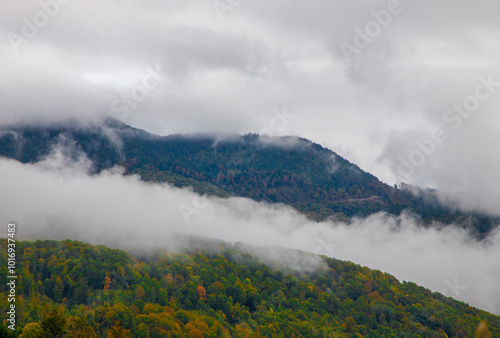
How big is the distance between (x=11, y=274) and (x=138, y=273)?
183 ft

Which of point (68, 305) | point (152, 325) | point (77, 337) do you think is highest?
point (77, 337)

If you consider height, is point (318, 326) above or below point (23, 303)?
above

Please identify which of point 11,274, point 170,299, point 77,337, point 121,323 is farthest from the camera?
point 170,299

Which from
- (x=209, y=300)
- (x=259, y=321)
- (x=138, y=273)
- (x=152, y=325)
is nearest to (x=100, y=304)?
(x=152, y=325)

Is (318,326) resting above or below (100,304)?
above

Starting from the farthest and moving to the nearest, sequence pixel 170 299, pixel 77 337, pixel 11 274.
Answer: pixel 170 299, pixel 11 274, pixel 77 337

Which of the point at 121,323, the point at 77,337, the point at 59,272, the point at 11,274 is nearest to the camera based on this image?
the point at 77,337

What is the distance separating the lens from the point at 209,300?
196250 mm

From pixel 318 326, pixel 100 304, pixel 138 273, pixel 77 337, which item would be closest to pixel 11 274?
pixel 100 304

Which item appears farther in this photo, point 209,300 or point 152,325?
point 209,300

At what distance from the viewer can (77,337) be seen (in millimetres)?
91500

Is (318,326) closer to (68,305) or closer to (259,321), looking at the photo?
(259,321)

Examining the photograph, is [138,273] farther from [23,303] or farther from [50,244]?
[23,303]

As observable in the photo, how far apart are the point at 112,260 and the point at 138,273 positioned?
1317 cm
